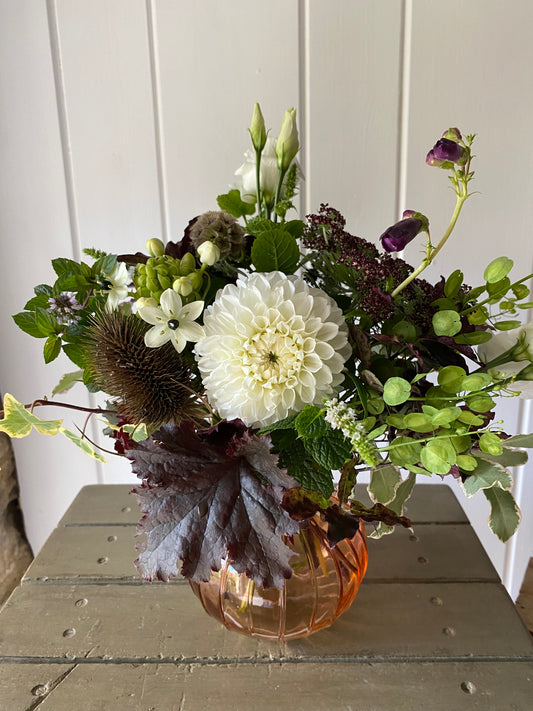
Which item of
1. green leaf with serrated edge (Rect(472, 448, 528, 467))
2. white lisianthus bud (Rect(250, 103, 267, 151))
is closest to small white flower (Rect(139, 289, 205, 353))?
white lisianthus bud (Rect(250, 103, 267, 151))

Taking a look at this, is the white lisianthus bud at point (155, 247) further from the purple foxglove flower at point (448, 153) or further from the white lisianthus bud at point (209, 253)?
the purple foxglove flower at point (448, 153)

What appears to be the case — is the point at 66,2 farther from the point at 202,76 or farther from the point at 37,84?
the point at 202,76

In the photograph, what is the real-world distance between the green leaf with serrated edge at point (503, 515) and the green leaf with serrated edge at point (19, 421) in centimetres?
45

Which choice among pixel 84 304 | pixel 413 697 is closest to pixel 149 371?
pixel 84 304

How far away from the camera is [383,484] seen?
0.57 meters

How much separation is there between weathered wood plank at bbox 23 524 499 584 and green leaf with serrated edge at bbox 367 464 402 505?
0.91ft

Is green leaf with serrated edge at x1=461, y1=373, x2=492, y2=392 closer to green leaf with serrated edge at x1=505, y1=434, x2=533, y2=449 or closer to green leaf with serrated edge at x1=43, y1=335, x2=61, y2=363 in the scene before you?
green leaf with serrated edge at x1=505, y1=434, x2=533, y2=449

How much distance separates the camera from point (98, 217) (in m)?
1.04

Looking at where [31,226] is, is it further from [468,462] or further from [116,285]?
[468,462]

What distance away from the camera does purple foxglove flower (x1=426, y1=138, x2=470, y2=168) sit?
48cm

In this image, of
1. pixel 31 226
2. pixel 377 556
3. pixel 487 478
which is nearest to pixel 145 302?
pixel 487 478

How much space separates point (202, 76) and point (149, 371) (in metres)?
0.65

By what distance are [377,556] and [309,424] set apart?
1.49 feet

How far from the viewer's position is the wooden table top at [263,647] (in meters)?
0.60
